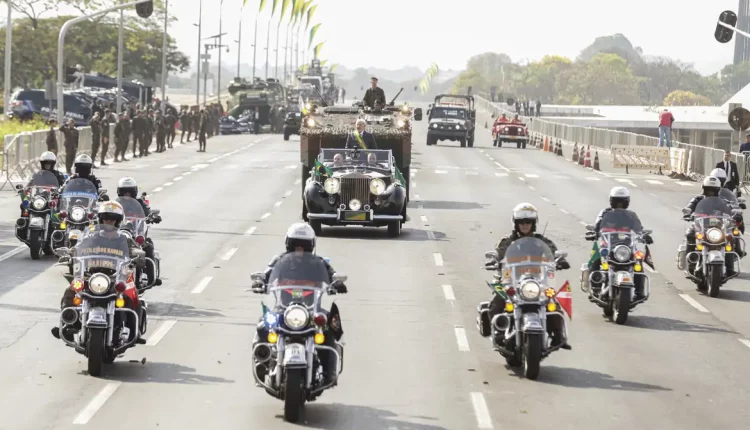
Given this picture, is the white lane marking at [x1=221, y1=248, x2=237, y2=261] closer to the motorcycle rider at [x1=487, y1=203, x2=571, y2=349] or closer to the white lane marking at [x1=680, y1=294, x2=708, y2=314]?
the white lane marking at [x1=680, y1=294, x2=708, y2=314]

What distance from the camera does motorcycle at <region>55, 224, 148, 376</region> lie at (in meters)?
13.9

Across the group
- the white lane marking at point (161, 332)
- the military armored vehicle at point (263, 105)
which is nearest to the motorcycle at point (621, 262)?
the white lane marking at point (161, 332)

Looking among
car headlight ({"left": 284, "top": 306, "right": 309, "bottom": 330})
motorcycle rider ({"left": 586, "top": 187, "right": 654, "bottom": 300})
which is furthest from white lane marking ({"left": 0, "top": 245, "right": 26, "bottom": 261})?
car headlight ({"left": 284, "top": 306, "right": 309, "bottom": 330})

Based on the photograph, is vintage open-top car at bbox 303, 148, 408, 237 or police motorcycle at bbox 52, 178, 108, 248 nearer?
police motorcycle at bbox 52, 178, 108, 248

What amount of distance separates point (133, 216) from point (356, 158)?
39.5 feet

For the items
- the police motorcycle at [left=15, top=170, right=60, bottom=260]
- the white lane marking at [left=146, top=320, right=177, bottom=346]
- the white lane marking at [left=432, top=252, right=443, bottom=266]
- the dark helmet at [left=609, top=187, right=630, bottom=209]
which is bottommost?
the white lane marking at [left=432, top=252, right=443, bottom=266]

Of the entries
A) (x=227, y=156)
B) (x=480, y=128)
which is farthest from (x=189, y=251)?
(x=480, y=128)

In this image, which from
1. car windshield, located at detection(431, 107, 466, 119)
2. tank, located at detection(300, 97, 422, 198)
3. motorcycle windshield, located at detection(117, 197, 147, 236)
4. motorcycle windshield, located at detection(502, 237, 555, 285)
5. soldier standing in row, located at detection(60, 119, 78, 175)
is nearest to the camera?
motorcycle windshield, located at detection(502, 237, 555, 285)

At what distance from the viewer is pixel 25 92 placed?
289 feet

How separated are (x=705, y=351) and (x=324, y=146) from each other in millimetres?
18119

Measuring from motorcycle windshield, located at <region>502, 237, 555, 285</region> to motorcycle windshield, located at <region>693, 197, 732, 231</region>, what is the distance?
8139mm

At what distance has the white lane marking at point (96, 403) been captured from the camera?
12.3 meters

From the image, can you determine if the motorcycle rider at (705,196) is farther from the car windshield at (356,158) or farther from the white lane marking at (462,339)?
the car windshield at (356,158)

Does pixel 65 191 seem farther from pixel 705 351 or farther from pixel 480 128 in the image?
pixel 480 128
